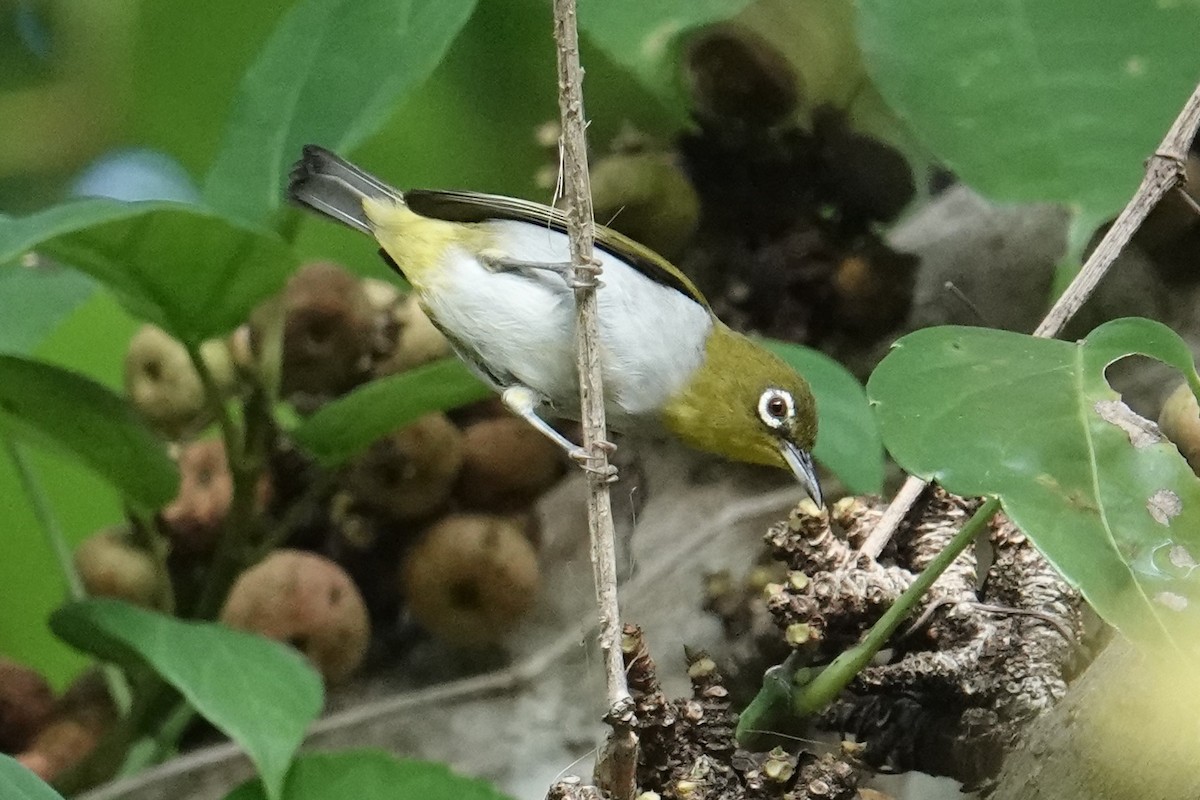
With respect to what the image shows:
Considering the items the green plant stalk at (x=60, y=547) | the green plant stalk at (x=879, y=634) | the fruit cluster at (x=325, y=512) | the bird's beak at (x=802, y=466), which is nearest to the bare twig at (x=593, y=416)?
the green plant stalk at (x=879, y=634)

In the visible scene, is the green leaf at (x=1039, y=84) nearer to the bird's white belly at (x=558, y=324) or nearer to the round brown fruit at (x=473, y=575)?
the bird's white belly at (x=558, y=324)

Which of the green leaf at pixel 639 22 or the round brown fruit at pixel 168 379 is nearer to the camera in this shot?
the green leaf at pixel 639 22

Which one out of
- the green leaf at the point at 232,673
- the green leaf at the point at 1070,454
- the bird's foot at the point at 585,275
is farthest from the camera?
the green leaf at the point at 232,673

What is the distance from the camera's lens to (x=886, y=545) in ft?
2.24

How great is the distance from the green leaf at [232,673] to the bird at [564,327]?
26 cm

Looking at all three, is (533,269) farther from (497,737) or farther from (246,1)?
(246,1)

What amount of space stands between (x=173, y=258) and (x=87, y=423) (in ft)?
0.60

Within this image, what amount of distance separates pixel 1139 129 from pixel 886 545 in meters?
0.35

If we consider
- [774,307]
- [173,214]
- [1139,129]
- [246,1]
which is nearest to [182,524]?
[173,214]

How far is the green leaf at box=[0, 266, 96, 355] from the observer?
1.03 metres

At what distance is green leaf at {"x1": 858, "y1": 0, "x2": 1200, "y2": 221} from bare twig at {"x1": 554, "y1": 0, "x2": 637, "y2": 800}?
13.5 inches

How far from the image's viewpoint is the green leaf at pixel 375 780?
2.66ft

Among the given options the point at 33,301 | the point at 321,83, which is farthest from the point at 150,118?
the point at 321,83

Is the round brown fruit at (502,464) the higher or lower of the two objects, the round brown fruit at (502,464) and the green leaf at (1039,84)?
the lower
